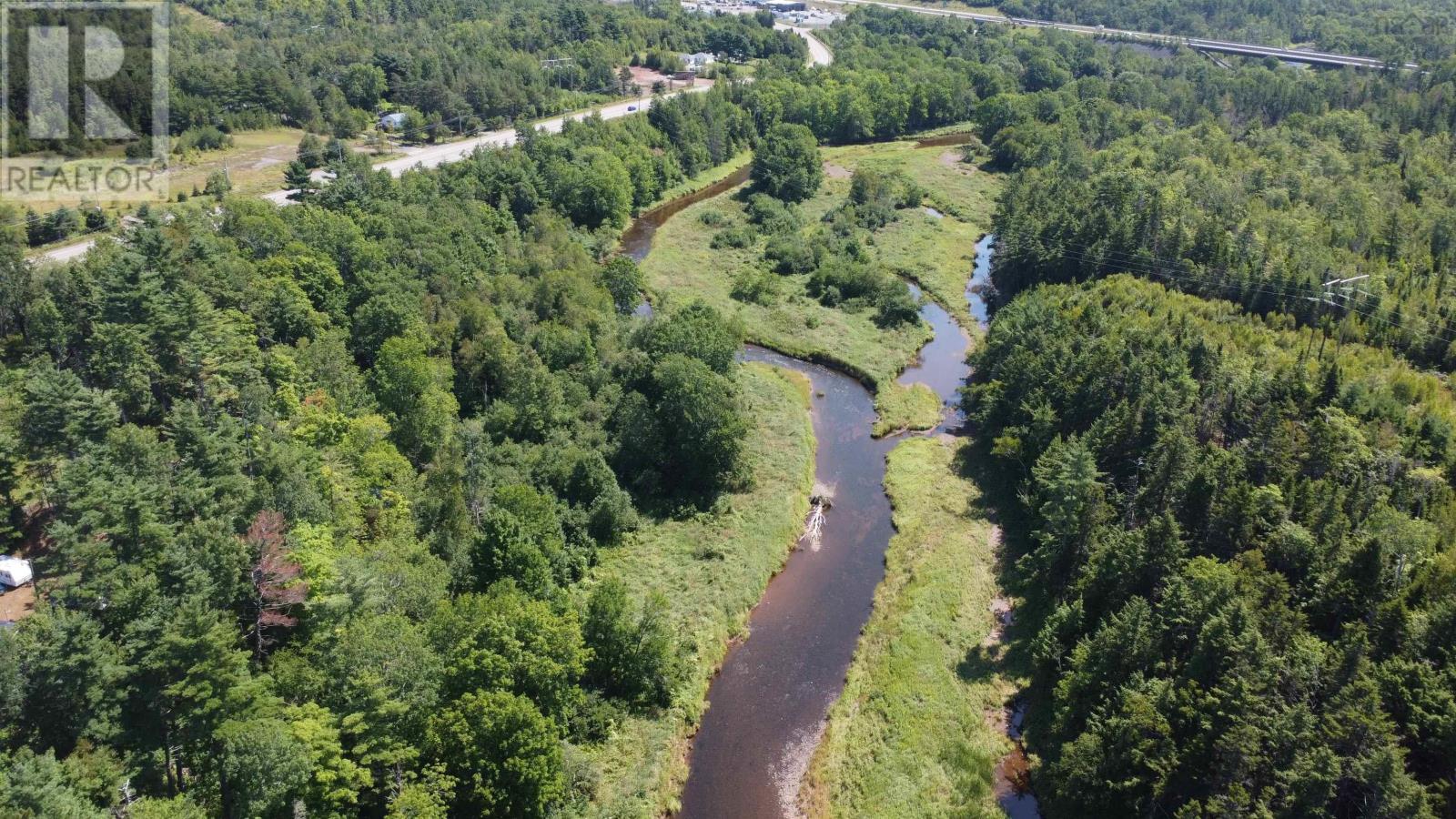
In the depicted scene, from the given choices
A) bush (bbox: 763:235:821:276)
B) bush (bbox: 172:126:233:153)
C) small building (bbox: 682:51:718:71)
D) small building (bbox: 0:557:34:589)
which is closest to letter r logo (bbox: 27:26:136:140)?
bush (bbox: 172:126:233:153)

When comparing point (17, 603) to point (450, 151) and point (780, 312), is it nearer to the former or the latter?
point (780, 312)

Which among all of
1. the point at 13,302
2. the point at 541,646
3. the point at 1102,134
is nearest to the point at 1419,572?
the point at 541,646

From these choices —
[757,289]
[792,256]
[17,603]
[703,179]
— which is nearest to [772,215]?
[792,256]

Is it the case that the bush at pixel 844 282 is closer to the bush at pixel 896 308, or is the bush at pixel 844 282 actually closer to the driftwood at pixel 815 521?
the bush at pixel 896 308

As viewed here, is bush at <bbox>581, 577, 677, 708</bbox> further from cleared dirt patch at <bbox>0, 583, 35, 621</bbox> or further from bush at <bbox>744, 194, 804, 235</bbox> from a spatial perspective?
bush at <bbox>744, 194, 804, 235</bbox>

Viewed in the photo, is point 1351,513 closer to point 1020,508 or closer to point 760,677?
point 1020,508

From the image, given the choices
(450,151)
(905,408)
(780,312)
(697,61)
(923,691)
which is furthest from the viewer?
(697,61)
